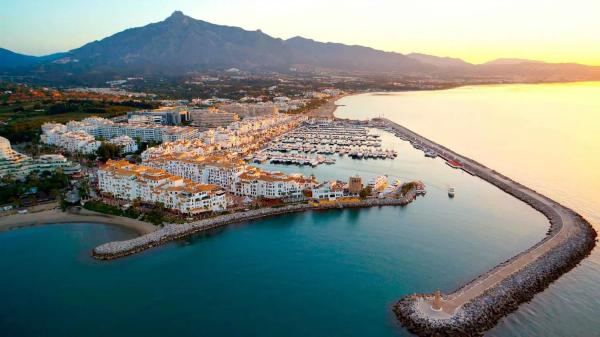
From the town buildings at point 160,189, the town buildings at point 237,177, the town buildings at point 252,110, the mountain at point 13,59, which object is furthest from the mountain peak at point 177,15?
the town buildings at point 160,189

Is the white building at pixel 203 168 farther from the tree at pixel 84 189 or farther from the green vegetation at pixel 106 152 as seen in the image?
the tree at pixel 84 189

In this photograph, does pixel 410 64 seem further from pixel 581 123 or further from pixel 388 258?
pixel 388 258

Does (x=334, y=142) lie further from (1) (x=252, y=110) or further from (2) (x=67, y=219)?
(2) (x=67, y=219)

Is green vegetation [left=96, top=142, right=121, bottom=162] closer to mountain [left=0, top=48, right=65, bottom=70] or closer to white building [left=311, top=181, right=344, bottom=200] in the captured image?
white building [left=311, top=181, right=344, bottom=200]

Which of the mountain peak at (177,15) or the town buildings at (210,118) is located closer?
the town buildings at (210,118)

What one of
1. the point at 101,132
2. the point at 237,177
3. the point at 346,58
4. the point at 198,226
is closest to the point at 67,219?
the point at 198,226
